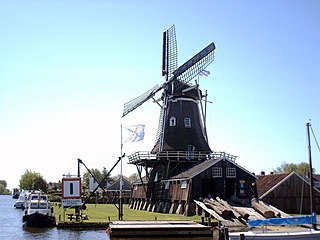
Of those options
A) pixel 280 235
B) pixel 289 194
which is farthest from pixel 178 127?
pixel 280 235

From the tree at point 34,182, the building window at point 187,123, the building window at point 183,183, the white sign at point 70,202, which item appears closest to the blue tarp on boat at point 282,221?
the white sign at point 70,202

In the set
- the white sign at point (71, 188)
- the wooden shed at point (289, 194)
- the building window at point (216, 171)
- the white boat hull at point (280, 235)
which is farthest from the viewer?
the wooden shed at point (289, 194)

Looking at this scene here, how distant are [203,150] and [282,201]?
1047cm

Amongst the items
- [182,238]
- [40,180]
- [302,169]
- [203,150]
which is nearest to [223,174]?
[203,150]

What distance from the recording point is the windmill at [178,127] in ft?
162

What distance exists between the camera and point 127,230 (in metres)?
27.6

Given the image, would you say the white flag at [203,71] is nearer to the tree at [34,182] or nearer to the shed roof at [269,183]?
the shed roof at [269,183]

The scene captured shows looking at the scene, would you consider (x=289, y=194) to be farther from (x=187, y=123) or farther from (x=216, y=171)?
(x=187, y=123)

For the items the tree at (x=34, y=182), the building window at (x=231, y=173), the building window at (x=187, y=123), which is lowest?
the tree at (x=34, y=182)

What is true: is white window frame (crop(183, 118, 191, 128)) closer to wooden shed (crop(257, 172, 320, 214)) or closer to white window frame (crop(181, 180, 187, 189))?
white window frame (crop(181, 180, 187, 189))

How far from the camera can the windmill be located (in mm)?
49500

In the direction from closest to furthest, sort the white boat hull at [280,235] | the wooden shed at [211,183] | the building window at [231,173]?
the white boat hull at [280,235] → the wooden shed at [211,183] → the building window at [231,173]

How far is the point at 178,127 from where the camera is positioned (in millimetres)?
51375

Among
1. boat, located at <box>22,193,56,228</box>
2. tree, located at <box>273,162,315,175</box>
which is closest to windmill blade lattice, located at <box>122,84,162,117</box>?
boat, located at <box>22,193,56,228</box>
